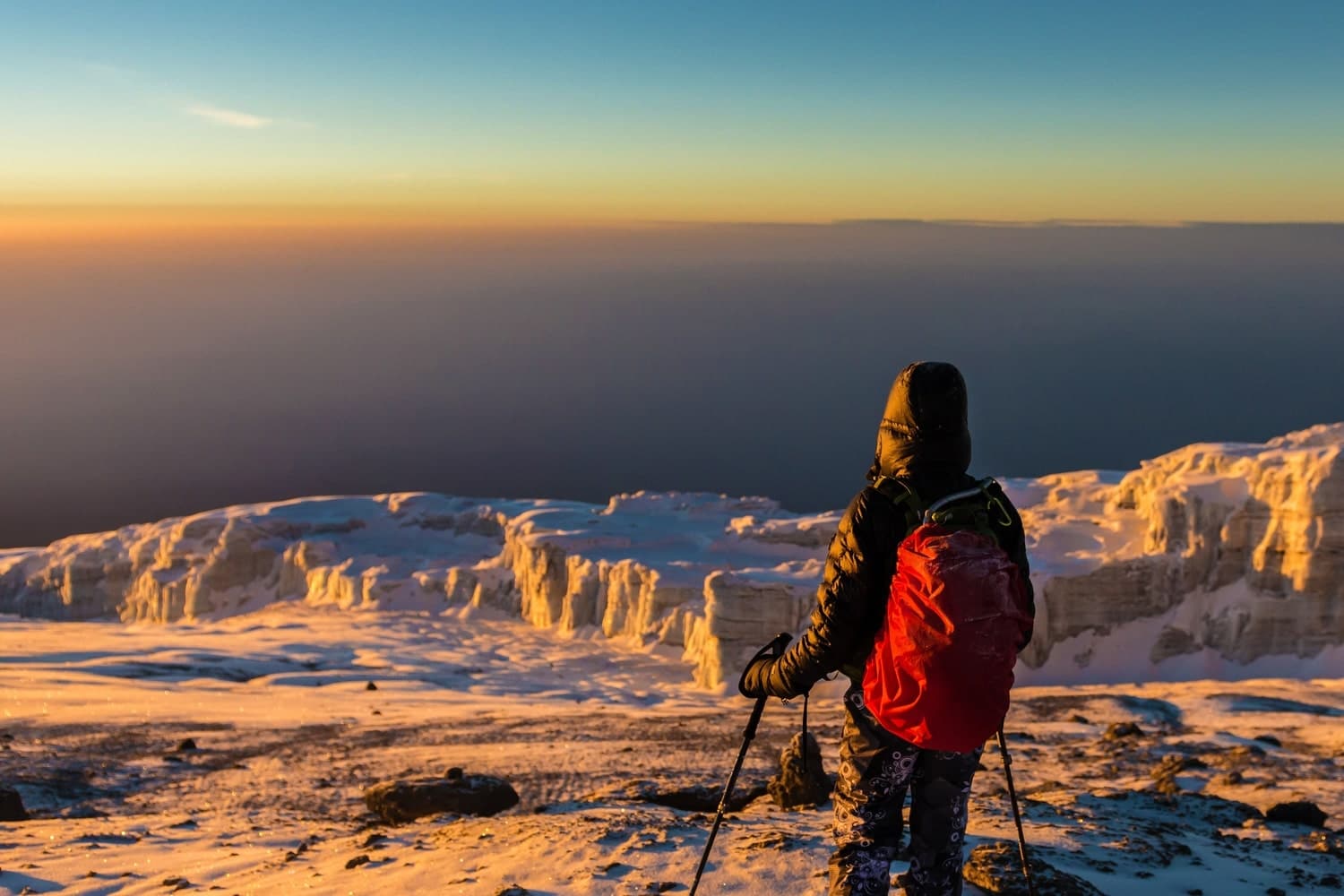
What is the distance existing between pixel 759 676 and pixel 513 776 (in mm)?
16781

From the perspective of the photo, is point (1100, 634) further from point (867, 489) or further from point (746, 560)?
point (867, 489)

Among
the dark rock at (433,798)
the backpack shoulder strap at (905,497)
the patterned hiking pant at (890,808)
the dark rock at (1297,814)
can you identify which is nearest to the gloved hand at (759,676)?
the patterned hiking pant at (890,808)

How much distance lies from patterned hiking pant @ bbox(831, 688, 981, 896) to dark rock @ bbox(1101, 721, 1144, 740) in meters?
21.2

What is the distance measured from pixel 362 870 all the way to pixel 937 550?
7.58 m

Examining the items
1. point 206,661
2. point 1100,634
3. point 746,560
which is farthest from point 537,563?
point 1100,634

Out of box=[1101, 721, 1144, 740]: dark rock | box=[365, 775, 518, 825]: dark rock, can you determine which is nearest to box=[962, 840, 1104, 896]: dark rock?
box=[365, 775, 518, 825]: dark rock

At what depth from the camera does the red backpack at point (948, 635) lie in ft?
17.3

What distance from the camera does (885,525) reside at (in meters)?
5.64

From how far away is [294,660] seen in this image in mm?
53219

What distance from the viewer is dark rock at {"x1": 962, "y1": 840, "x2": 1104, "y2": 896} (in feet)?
27.6

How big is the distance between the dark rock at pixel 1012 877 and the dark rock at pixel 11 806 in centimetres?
1434

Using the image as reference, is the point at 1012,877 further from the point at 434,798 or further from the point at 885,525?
the point at 434,798

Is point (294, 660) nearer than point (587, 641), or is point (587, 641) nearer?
point (294, 660)

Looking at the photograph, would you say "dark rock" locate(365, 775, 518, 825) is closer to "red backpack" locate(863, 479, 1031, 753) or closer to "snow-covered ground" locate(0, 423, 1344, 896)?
"snow-covered ground" locate(0, 423, 1344, 896)
